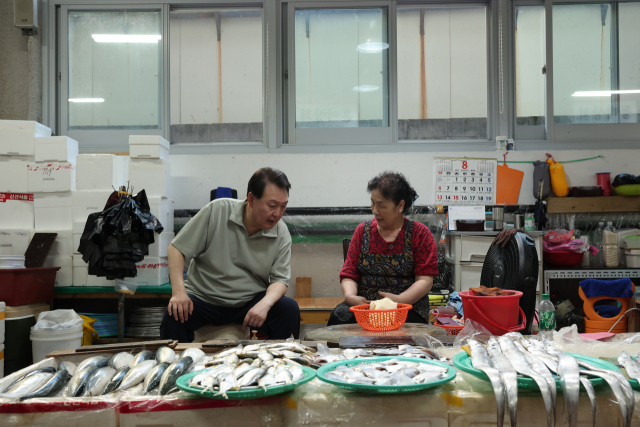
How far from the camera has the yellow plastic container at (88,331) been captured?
353 centimetres

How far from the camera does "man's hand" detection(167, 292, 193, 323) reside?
7.91 feet

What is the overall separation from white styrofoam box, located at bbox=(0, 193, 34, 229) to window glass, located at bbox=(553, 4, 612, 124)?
15.6 feet

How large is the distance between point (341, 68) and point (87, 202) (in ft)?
8.51

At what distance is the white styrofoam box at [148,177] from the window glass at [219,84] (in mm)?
857

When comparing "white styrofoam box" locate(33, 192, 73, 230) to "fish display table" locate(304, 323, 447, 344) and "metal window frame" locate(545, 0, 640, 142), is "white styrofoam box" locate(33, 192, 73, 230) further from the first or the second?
"metal window frame" locate(545, 0, 640, 142)

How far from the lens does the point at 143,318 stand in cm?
373

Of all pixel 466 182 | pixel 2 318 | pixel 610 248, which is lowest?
pixel 2 318

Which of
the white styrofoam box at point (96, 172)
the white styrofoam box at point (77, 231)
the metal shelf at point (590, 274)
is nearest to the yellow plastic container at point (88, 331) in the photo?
the white styrofoam box at point (77, 231)

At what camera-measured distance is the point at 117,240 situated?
132 inches

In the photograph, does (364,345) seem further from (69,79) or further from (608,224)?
(69,79)

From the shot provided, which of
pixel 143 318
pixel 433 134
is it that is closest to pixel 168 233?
pixel 143 318

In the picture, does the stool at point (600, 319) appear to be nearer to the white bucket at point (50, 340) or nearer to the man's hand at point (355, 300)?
the man's hand at point (355, 300)

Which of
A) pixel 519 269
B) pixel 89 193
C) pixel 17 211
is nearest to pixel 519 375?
pixel 519 269

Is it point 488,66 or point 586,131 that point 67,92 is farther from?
point 586,131
